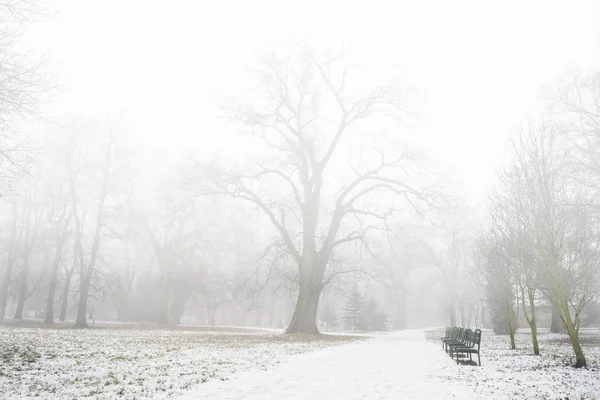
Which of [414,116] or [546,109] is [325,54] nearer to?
[414,116]

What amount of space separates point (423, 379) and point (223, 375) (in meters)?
4.20

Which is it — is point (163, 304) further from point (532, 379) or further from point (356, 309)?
point (532, 379)

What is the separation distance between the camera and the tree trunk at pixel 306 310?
22642 millimetres

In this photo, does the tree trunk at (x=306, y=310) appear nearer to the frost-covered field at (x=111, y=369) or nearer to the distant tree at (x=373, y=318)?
the frost-covered field at (x=111, y=369)

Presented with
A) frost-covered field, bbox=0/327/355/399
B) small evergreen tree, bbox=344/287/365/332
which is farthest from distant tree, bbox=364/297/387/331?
frost-covered field, bbox=0/327/355/399

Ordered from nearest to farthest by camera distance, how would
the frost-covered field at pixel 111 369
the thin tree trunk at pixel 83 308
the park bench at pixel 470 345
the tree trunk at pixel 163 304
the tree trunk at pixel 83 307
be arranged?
the frost-covered field at pixel 111 369, the park bench at pixel 470 345, the thin tree trunk at pixel 83 308, the tree trunk at pixel 83 307, the tree trunk at pixel 163 304

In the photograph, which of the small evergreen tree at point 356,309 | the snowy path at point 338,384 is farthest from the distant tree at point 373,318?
the snowy path at point 338,384

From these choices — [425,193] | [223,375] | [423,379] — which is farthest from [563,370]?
[425,193]

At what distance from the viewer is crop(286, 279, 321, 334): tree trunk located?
22.6 meters

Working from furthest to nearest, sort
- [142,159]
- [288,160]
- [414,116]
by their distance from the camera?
[142,159] < [288,160] < [414,116]

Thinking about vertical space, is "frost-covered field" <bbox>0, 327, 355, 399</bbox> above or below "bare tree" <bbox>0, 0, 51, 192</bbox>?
below

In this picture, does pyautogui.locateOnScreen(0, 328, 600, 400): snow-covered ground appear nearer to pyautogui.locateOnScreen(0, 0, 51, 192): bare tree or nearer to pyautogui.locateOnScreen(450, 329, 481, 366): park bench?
pyautogui.locateOnScreen(450, 329, 481, 366): park bench

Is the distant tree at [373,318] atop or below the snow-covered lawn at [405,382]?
below

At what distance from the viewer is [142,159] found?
3500cm
